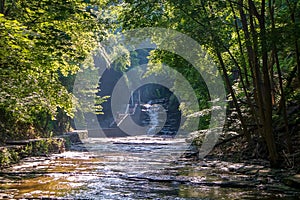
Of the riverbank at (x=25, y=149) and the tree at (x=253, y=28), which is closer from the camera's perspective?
the tree at (x=253, y=28)

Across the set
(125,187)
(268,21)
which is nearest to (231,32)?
(268,21)

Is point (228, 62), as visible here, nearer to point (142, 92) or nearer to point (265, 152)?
point (265, 152)

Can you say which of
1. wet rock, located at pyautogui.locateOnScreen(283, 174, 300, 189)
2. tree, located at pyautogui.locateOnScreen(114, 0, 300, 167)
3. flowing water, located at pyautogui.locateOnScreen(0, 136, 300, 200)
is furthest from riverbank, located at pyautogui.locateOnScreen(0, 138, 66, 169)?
wet rock, located at pyautogui.locateOnScreen(283, 174, 300, 189)

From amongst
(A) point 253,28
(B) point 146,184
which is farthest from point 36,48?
(A) point 253,28

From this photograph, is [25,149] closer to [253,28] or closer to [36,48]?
[36,48]

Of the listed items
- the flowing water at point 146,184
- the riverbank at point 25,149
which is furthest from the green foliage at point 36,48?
the flowing water at point 146,184

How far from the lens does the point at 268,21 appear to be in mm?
9188

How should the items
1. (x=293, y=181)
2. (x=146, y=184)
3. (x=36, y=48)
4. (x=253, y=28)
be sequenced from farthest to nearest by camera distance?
(x=36, y=48) < (x=253, y=28) < (x=146, y=184) < (x=293, y=181)

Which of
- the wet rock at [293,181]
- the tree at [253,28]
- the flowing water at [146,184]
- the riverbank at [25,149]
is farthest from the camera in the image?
the riverbank at [25,149]

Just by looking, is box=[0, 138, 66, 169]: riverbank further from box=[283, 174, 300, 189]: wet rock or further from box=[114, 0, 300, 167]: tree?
box=[283, 174, 300, 189]: wet rock

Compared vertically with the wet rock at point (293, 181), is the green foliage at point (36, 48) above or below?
above

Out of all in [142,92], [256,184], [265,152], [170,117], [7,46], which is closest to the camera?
[256,184]

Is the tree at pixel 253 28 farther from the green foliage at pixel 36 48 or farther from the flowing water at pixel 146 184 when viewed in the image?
the green foliage at pixel 36 48

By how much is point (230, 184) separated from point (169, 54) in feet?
20.2
